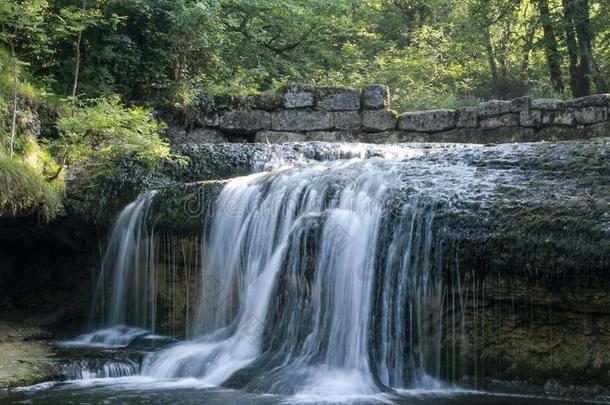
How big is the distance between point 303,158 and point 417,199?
10.1 feet

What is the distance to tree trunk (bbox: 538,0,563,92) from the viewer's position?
1318cm

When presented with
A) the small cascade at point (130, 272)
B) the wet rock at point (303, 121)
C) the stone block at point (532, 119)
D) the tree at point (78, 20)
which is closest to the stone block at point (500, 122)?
the stone block at point (532, 119)

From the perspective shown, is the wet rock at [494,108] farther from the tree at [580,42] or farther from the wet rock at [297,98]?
the tree at [580,42]

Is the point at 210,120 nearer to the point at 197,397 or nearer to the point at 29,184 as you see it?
the point at 29,184

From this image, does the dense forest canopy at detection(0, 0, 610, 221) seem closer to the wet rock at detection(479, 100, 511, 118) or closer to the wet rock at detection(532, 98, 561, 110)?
the wet rock at detection(532, 98, 561, 110)

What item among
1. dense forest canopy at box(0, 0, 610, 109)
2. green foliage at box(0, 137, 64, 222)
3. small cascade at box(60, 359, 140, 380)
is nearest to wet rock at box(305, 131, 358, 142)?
dense forest canopy at box(0, 0, 610, 109)

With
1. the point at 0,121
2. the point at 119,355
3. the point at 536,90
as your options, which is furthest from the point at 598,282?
the point at 536,90

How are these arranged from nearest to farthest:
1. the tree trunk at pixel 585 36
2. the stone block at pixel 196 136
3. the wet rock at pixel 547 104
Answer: the wet rock at pixel 547 104
the stone block at pixel 196 136
the tree trunk at pixel 585 36

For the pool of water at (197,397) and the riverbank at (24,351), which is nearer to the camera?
the pool of water at (197,397)

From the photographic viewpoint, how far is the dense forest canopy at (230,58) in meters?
8.09

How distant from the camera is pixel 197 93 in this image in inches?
416

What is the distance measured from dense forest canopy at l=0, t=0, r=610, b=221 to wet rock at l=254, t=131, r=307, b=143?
34.4 inches

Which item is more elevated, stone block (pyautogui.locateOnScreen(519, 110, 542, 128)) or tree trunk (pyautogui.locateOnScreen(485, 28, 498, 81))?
tree trunk (pyautogui.locateOnScreen(485, 28, 498, 81))

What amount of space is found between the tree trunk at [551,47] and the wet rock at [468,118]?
405cm
